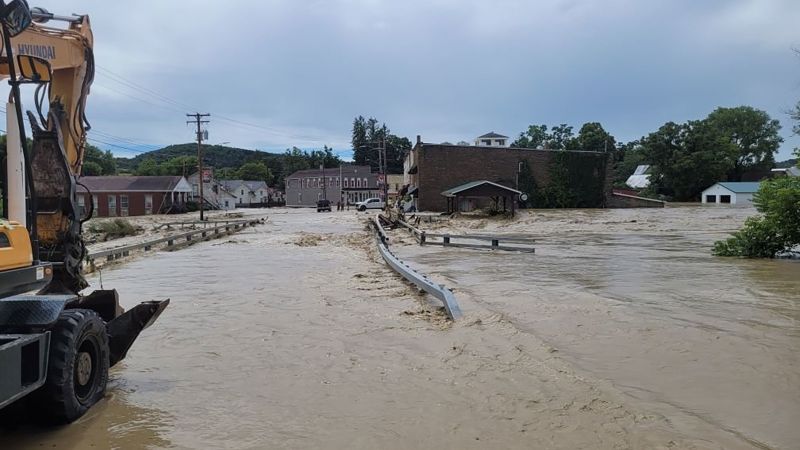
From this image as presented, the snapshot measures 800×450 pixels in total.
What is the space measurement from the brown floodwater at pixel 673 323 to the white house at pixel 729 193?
70132mm

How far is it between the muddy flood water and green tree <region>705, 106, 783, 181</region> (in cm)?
10129

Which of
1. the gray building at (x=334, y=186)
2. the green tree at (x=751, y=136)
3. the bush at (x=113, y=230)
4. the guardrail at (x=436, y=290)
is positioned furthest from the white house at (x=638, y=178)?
the guardrail at (x=436, y=290)

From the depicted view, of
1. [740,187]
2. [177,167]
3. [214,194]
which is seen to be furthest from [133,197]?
[740,187]

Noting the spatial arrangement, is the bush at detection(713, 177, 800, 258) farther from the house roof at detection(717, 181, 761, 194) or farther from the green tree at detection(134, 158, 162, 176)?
the green tree at detection(134, 158, 162, 176)

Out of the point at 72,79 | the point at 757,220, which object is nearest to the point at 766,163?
the point at 757,220

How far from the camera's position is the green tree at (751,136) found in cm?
10075

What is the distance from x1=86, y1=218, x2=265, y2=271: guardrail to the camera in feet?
62.1

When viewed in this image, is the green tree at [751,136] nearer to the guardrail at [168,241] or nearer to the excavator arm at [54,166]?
the guardrail at [168,241]

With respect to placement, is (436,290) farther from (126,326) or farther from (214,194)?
(214,194)

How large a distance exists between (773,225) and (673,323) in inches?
462

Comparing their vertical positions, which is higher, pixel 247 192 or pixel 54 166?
pixel 247 192

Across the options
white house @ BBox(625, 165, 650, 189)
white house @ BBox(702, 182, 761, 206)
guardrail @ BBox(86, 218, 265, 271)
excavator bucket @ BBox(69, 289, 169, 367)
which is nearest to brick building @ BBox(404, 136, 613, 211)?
guardrail @ BBox(86, 218, 265, 271)

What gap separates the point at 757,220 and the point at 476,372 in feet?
54.1

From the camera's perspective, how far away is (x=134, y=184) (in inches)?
3120
